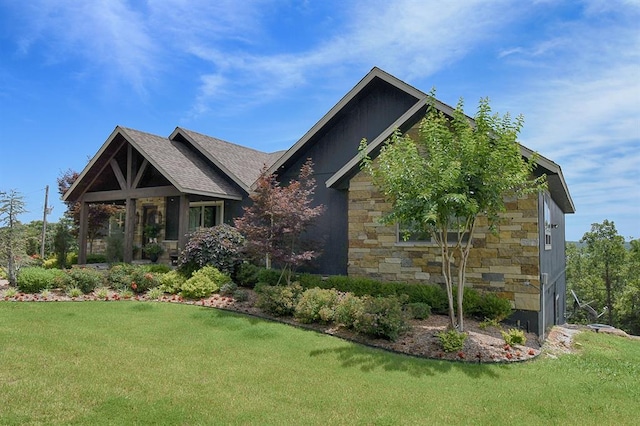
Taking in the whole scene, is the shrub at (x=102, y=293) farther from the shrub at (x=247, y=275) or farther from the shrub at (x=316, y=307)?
the shrub at (x=316, y=307)

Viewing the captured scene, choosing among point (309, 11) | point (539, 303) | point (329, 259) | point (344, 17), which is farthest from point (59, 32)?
point (539, 303)

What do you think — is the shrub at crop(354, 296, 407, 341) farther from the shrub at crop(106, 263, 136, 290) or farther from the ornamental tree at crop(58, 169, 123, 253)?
the ornamental tree at crop(58, 169, 123, 253)

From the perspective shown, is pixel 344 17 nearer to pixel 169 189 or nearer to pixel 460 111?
pixel 460 111

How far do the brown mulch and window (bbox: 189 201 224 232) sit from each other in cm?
661

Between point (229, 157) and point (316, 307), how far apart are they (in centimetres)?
1091

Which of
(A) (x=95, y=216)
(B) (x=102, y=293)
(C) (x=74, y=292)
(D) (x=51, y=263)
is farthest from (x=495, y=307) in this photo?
(A) (x=95, y=216)

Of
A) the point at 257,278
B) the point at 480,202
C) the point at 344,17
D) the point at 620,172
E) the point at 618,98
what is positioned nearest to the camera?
the point at 480,202

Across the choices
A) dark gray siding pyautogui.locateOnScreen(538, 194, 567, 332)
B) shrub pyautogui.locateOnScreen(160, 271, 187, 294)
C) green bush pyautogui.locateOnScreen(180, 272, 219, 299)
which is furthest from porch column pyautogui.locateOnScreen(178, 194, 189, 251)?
dark gray siding pyautogui.locateOnScreen(538, 194, 567, 332)

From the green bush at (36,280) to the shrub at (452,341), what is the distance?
11261mm

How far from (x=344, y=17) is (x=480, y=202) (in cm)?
600

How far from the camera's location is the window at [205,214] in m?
17.1

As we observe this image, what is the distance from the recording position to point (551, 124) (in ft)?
43.2

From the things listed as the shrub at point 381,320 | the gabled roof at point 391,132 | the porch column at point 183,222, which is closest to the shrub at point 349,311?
the shrub at point 381,320

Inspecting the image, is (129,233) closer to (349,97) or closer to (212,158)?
(212,158)
